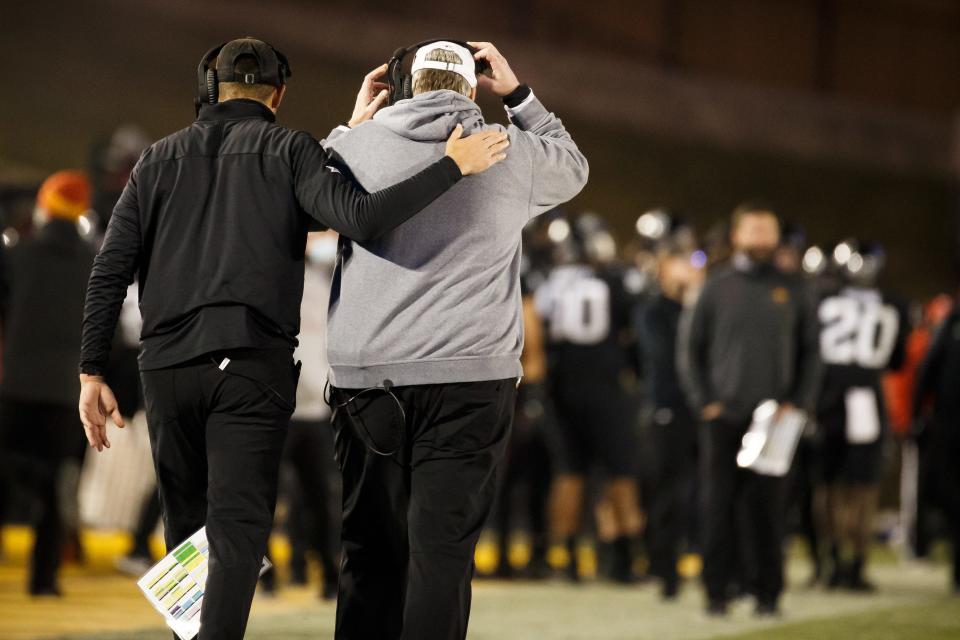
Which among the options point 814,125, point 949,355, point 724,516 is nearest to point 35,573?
point 724,516

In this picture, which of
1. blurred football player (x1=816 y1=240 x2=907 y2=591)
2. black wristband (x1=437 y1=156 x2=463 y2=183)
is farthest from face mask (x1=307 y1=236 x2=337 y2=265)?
black wristband (x1=437 y1=156 x2=463 y2=183)

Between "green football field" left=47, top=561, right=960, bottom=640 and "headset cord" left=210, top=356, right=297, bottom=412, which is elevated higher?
"headset cord" left=210, top=356, right=297, bottom=412

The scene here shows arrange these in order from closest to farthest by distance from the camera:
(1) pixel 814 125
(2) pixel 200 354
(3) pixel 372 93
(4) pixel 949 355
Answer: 1. (2) pixel 200 354
2. (3) pixel 372 93
3. (4) pixel 949 355
4. (1) pixel 814 125

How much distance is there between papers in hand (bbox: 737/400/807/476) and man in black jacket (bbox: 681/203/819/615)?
5 centimetres

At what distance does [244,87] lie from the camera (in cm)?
415

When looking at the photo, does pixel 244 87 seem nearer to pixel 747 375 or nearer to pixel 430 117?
pixel 430 117

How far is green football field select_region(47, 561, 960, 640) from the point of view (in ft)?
21.9

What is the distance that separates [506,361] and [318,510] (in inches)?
143

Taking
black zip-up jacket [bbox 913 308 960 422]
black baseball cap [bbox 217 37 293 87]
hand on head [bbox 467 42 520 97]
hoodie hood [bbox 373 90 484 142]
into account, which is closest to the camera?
hoodie hood [bbox 373 90 484 142]

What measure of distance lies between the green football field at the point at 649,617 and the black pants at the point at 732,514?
189 millimetres

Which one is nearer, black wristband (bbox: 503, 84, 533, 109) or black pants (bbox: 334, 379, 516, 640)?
black pants (bbox: 334, 379, 516, 640)

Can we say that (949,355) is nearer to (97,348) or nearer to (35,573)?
(35,573)

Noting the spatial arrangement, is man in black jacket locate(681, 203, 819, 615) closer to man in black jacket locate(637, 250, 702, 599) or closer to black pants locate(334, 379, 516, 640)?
man in black jacket locate(637, 250, 702, 599)

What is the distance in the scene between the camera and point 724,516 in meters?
7.47
